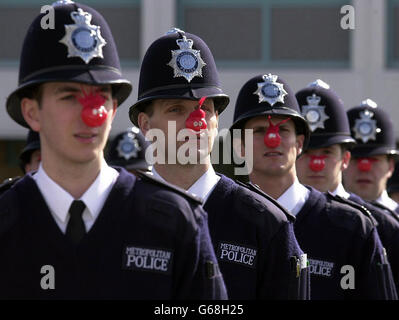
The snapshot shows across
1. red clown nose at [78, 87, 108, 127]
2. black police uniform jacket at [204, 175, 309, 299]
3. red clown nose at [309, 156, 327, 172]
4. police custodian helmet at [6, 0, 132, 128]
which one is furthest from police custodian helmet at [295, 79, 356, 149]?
red clown nose at [78, 87, 108, 127]

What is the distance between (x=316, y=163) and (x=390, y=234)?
831 millimetres

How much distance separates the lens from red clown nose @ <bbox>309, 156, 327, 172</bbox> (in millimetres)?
8484

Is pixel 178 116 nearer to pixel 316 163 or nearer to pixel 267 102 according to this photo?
pixel 267 102

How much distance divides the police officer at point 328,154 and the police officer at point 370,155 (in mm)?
1425

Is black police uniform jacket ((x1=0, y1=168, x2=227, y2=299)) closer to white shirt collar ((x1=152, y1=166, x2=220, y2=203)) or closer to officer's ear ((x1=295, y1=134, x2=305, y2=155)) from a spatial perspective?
white shirt collar ((x1=152, y1=166, x2=220, y2=203))

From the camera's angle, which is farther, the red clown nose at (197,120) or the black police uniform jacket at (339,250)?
the black police uniform jacket at (339,250)

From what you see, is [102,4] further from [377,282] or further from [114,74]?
[114,74]

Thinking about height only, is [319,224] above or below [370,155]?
below

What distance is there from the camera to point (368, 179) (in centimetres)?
1059

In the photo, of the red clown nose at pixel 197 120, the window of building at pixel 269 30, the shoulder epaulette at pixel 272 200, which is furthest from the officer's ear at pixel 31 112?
the window of building at pixel 269 30

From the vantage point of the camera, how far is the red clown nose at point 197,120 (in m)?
5.73

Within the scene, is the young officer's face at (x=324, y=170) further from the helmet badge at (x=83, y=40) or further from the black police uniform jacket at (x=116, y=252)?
the helmet badge at (x=83, y=40)

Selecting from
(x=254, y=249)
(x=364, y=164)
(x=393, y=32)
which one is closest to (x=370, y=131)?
(x=364, y=164)
